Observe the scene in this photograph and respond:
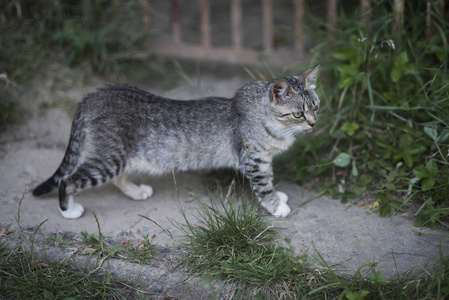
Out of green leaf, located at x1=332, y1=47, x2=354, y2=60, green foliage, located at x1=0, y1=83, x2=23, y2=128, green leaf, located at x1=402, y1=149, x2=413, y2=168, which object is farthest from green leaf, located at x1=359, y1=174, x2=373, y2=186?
green foliage, located at x1=0, y1=83, x2=23, y2=128

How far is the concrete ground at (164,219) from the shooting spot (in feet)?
10.4

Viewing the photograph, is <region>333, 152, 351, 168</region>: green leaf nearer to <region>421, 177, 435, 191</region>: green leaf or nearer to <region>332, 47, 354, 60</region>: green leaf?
<region>421, 177, 435, 191</region>: green leaf

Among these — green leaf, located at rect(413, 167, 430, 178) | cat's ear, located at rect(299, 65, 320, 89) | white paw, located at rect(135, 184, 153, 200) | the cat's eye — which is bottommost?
white paw, located at rect(135, 184, 153, 200)

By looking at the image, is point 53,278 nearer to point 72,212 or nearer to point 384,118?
point 72,212

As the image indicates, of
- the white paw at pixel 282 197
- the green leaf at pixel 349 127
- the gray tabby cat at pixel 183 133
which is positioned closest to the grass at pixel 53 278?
the gray tabby cat at pixel 183 133

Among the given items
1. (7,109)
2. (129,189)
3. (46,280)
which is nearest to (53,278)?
(46,280)

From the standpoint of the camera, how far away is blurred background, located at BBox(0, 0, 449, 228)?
3.80m

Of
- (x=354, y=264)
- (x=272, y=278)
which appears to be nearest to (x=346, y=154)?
(x=354, y=264)

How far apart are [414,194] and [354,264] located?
913 millimetres

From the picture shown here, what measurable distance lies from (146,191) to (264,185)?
46.0 inches

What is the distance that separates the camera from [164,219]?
3.70 metres

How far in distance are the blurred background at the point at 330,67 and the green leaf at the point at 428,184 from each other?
0.01 metres

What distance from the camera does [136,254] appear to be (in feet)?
10.5

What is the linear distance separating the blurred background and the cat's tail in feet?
4.39
